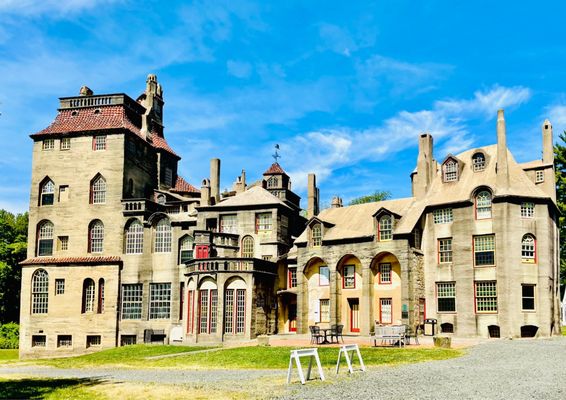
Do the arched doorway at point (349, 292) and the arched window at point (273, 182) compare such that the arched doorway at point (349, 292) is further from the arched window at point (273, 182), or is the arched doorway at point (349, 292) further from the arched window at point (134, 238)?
the arched window at point (134, 238)

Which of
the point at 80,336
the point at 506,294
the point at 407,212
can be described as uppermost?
the point at 407,212

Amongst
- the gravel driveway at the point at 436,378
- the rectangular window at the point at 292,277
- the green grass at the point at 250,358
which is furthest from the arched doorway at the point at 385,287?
the gravel driveway at the point at 436,378

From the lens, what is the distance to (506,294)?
4041cm

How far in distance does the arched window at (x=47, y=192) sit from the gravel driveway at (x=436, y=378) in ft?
93.7

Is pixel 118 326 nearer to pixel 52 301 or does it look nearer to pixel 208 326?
pixel 52 301

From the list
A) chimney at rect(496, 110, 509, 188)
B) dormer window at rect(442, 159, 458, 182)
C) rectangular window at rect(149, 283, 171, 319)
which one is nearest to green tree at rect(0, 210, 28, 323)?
rectangular window at rect(149, 283, 171, 319)

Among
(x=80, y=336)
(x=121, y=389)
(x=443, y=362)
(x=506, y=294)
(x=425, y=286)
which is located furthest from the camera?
(x=80, y=336)

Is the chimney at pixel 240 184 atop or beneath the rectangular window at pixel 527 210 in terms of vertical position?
atop

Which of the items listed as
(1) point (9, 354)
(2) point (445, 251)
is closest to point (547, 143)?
(2) point (445, 251)

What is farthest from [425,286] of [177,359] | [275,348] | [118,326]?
[118,326]

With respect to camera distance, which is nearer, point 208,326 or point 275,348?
point 275,348

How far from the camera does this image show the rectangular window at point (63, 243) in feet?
177

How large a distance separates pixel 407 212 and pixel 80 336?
27.0m

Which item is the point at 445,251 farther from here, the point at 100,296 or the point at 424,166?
the point at 100,296
